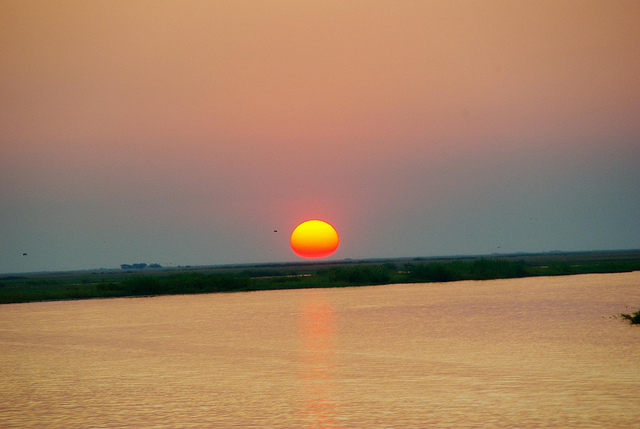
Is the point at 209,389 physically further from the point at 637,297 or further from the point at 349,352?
the point at 637,297

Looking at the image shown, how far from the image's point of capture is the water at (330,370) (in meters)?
14.7

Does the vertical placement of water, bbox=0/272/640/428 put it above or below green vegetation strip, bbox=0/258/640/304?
below

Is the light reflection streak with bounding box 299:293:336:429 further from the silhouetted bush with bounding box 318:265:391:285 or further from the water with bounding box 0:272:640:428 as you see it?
the silhouetted bush with bounding box 318:265:391:285

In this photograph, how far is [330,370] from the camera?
2036cm

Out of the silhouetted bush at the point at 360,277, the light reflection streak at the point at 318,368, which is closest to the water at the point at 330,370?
the light reflection streak at the point at 318,368

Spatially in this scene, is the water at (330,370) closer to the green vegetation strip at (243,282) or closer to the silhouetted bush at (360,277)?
the green vegetation strip at (243,282)

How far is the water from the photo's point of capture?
14.7 m

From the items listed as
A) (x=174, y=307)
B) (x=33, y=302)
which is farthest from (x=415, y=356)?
(x=33, y=302)

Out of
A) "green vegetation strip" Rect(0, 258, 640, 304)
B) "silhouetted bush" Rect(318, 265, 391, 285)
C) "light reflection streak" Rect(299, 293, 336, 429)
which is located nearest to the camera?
"light reflection streak" Rect(299, 293, 336, 429)

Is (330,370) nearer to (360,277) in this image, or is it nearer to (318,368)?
(318,368)

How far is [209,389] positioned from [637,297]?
124 feet

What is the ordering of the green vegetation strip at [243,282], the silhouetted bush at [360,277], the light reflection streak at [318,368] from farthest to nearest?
the silhouetted bush at [360,277]
the green vegetation strip at [243,282]
the light reflection streak at [318,368]

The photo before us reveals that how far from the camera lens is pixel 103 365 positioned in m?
23.0

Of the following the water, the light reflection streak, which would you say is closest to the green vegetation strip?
the water
